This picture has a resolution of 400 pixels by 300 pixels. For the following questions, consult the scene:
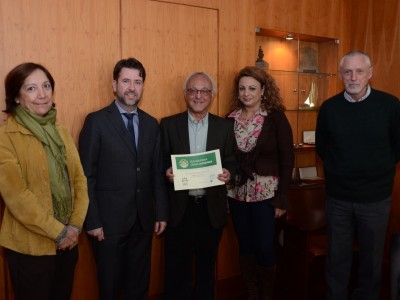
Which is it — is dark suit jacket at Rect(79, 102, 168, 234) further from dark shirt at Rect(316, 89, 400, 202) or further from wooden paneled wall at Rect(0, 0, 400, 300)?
dark shirt at Rect(316, 89, 400, 202)

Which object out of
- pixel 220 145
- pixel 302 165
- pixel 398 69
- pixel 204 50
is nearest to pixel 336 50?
pixel 398 69

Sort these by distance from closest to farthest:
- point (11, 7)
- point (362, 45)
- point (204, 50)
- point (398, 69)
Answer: point (11, 7) < point (204, 50) < point (398, 69) < point (362, 45)

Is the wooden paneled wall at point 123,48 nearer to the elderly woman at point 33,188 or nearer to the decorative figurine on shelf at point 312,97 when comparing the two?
the elderly woman at point 33,188

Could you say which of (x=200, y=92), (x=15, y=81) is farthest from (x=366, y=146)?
(x=15, y=81)

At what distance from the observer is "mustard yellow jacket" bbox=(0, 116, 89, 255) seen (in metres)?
1.75

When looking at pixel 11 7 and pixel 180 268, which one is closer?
pixel 11 7

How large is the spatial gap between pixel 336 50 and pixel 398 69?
658 mm

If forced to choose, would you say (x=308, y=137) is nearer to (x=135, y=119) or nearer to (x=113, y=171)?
(x=135, y=119)

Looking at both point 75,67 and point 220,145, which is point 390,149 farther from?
point 75,67

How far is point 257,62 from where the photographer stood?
340 centimetres

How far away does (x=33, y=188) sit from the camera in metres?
1.81

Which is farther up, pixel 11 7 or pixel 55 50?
pixel 11 7

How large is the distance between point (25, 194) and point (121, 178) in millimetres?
618

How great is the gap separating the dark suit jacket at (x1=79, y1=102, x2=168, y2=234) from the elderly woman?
10.6 inches
